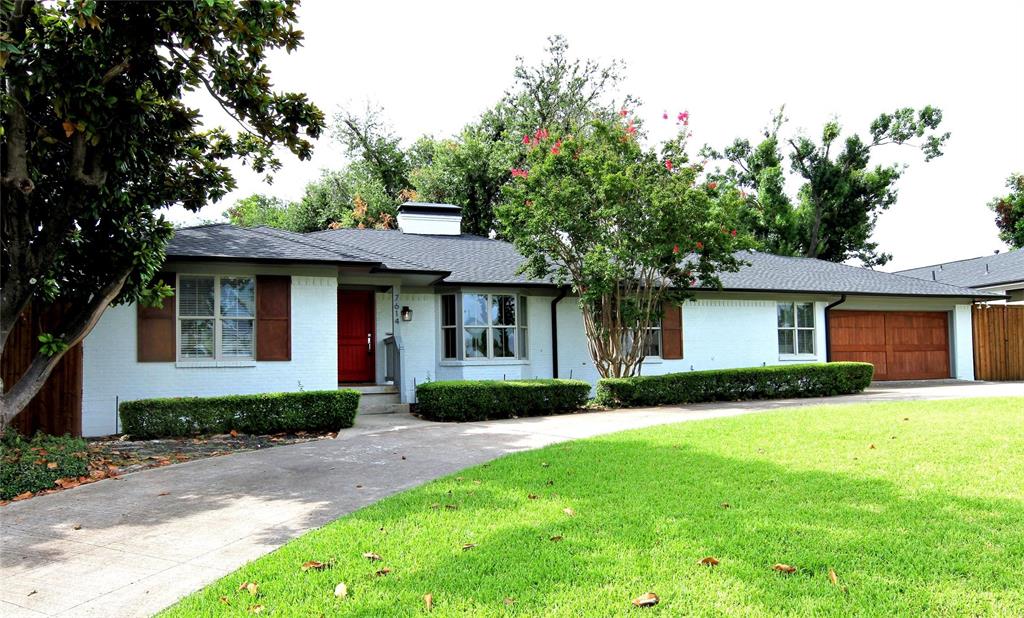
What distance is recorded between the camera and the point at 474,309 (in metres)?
15.3

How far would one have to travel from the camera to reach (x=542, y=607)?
10.5 feet

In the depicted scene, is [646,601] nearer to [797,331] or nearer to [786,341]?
[786,341]

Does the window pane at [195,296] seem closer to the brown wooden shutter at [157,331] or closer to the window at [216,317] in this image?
the window at [216,317]

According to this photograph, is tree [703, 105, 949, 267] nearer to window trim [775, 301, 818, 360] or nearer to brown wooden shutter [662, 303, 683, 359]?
window trim [775, 301, 818, 360]

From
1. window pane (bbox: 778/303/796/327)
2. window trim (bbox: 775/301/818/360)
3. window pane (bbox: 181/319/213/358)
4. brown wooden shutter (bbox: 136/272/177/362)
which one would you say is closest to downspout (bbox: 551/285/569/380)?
window trim (bbox: 775/301/818/360)

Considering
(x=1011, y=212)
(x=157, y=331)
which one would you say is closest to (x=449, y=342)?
(x=157, y=331)

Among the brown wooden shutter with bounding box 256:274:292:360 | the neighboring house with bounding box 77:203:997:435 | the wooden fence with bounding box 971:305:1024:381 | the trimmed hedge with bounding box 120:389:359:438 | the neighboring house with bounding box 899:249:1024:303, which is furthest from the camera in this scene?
the neighboring house with bounding box 899:249:1024:303

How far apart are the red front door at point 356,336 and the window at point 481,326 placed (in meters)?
1.79

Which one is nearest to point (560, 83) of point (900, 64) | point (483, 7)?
point (900, 64)

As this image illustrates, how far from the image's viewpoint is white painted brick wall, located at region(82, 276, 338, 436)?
A: 429 inches

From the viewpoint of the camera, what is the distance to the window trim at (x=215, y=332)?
1146 cm

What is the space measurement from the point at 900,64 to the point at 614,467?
1045 cm

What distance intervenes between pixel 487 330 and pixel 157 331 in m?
6.98

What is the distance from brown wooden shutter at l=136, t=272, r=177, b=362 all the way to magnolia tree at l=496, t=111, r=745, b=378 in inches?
277
